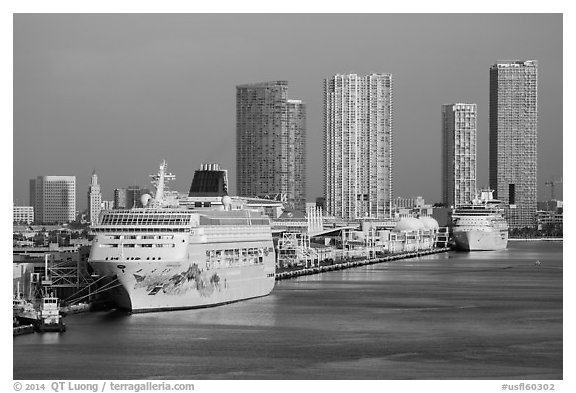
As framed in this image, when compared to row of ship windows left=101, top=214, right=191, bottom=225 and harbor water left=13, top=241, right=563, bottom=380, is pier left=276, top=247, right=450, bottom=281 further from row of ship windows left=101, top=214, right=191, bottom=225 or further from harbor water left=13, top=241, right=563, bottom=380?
row of ship windows left=101, top=214, right=191, bottom=225

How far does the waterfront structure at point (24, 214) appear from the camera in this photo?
216 feet

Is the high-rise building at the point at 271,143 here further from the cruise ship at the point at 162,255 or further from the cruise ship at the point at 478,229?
the cruise ship at the point at 162,255

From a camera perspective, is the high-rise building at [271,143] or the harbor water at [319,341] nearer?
the harbor water at [319,341]

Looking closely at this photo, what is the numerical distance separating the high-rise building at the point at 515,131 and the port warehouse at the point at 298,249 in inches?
851

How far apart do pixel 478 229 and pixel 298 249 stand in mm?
28248

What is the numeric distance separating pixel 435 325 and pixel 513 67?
9167cm

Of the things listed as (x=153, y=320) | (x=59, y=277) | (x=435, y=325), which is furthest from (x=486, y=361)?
(x=59, y=277)

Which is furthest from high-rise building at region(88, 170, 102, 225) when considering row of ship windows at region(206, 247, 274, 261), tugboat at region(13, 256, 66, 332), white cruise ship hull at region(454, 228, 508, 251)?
tugboat at region(13, 256, 66, 332)

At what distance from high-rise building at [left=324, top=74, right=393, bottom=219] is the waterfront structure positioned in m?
36.2

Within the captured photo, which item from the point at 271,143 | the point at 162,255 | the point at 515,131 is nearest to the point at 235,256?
the point at 162,255

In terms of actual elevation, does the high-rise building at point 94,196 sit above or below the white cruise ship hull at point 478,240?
above

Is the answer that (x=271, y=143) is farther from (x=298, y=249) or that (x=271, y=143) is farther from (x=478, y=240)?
(x=298, y=249)

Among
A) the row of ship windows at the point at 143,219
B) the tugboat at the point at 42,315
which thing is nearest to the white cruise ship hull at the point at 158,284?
the row of ship windows at the point at 143,219

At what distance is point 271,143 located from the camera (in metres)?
97.8
